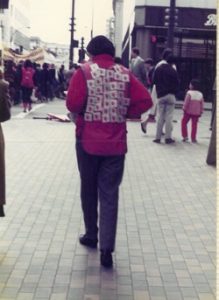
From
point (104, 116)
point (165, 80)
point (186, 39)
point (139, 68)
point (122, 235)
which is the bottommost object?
point (122, 235)

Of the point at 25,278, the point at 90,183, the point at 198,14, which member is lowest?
the point at 25,278

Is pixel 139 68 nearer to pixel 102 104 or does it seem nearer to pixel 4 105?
pixel 4 105

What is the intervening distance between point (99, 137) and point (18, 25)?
7753 centimetres

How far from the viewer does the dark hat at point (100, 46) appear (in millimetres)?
4898

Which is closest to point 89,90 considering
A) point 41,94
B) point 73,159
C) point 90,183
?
point 90,183

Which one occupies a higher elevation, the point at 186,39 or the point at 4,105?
the point at 186,39

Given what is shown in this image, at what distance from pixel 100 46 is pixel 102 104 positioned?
48 cm

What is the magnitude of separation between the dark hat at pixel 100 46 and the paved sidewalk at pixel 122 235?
1690 mm

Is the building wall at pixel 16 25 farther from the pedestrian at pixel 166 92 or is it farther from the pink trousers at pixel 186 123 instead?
the pedestrian at pixel 166 92

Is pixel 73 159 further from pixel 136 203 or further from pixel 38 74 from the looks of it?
pixel 38 74

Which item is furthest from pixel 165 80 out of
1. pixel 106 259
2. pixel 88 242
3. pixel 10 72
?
pixel 10 72

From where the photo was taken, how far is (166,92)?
12102mm

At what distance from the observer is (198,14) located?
2928 cm

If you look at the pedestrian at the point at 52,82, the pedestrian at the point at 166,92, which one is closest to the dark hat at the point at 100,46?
the pedestrian at the point at 166,92
